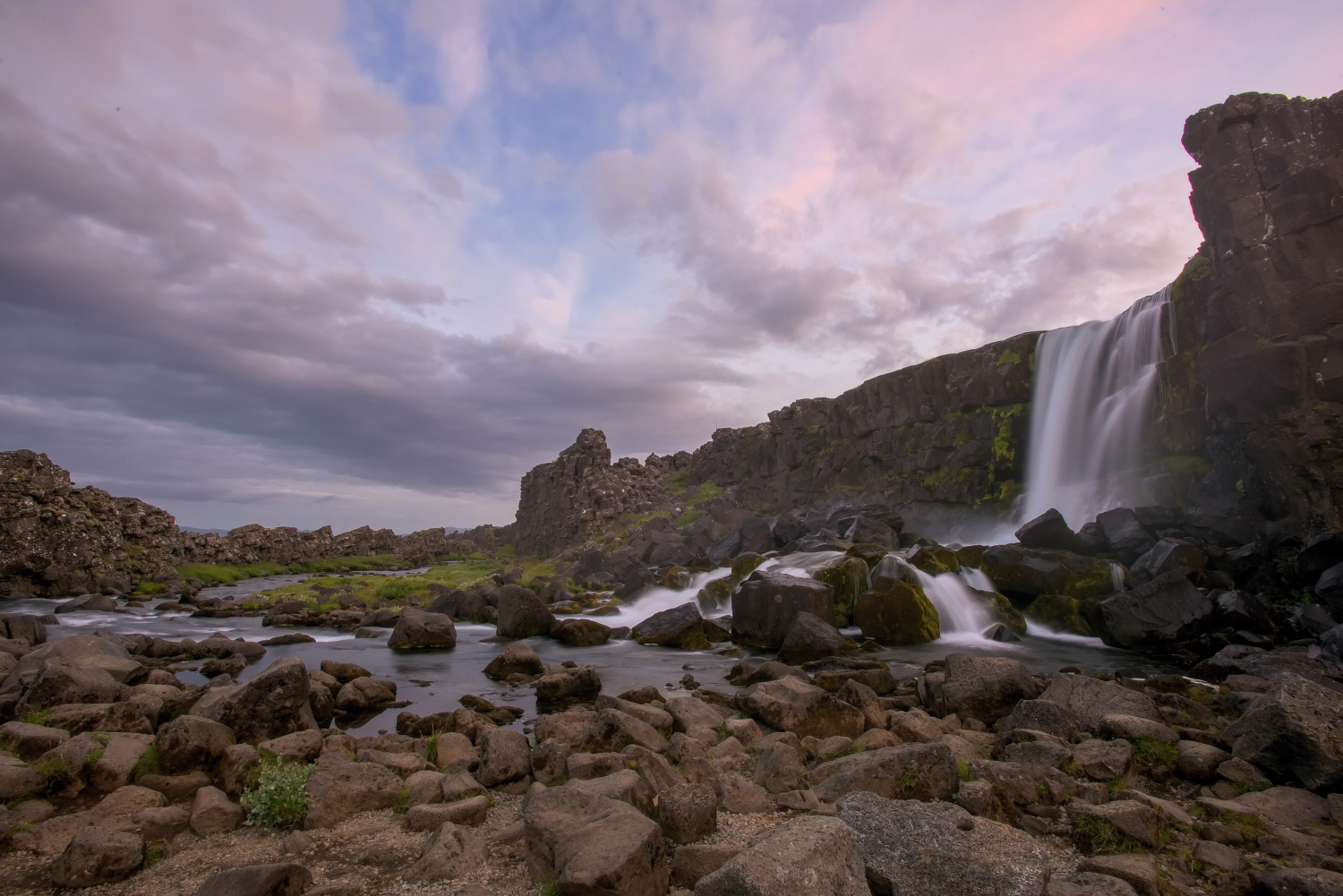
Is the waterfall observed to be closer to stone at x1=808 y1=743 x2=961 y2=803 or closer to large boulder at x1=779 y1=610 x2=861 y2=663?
large boulder at x1=779 y1=610 x2=861 y2=663

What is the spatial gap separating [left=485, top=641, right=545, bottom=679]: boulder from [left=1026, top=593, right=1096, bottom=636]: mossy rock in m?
20.2

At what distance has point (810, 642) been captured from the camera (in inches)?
881

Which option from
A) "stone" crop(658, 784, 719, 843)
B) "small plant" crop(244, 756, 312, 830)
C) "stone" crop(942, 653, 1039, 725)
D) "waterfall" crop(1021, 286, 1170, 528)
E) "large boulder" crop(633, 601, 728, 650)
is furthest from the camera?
"waterfall" crop(1021, 286, 1170, 528)

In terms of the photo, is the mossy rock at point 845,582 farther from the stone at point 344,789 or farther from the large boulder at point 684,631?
the stone at point 344,789

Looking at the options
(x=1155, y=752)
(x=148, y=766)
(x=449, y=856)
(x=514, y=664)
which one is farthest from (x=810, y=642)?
(x=148, y=766)

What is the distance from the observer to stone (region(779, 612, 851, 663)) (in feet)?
72.9

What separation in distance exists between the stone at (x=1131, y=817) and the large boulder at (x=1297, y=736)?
3.47m

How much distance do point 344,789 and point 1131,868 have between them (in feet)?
33.4

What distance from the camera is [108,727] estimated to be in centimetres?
1247

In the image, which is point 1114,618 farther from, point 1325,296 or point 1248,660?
point 1325,296

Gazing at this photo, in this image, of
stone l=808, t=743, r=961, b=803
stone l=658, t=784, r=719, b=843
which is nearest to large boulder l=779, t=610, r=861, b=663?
stone l=808, t=743, r=961, b=803

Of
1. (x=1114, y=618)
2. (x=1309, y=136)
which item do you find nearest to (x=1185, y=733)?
(x=1114, y=618)

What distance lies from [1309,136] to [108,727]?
5303 cm

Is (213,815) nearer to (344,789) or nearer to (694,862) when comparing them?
(344,789)
